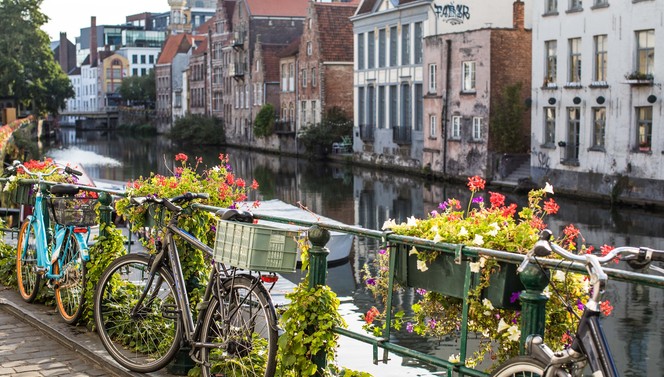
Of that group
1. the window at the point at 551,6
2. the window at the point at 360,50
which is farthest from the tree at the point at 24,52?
the window at the point at 551,6

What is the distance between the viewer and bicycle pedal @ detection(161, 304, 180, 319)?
6.15 meters

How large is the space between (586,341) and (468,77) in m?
43.2

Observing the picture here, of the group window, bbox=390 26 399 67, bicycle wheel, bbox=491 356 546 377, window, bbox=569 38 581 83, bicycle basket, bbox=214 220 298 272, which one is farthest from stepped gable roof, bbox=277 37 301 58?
bicycle wheel, bbox=491 356 546 377

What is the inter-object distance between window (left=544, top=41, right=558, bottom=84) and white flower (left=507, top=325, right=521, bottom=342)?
121ft

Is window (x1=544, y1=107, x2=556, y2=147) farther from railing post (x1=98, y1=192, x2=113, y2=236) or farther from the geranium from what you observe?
the geranium

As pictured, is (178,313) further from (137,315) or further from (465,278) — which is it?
(465,278)

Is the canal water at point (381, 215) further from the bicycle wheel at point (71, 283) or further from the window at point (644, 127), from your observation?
the window at point (644, 127)

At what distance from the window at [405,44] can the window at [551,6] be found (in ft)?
44.0

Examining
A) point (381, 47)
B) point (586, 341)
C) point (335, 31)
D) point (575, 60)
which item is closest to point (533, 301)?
point (586, 341)

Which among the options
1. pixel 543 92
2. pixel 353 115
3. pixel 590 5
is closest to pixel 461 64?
pixel 543 92

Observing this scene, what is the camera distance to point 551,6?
40.5 meters

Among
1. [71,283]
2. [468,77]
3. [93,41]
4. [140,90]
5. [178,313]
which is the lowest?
[71,283]

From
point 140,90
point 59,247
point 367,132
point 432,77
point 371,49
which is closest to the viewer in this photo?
point 59,247

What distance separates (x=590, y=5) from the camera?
123 feet
